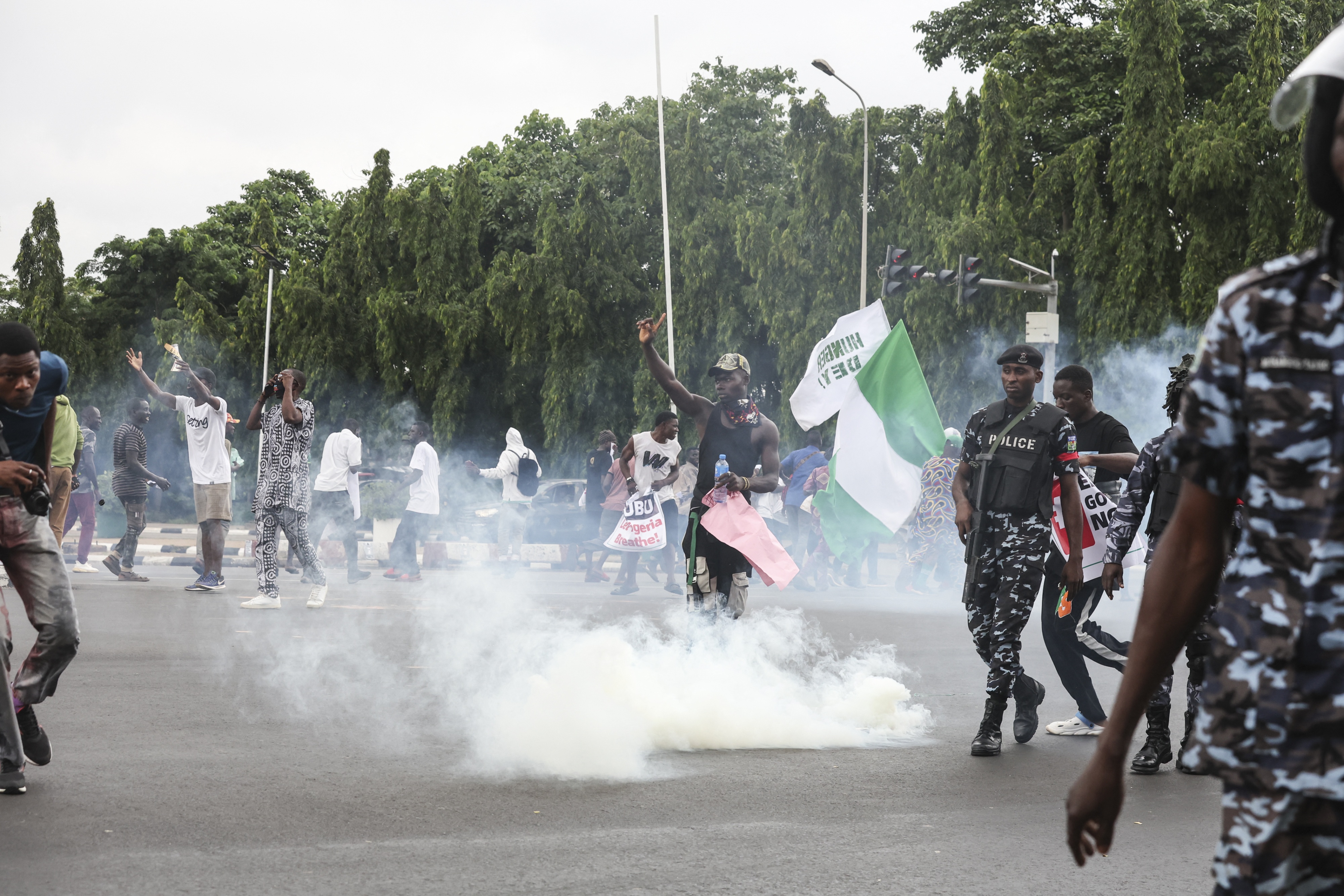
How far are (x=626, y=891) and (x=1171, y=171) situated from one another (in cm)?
2164

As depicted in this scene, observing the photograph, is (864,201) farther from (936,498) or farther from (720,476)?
(720,476)

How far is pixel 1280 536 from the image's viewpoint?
1.70 m

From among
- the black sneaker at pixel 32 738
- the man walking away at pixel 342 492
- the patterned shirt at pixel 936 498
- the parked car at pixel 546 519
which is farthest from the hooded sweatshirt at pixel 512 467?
the black sneaker at pixel 32 738

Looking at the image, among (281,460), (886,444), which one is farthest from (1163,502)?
(281,460)

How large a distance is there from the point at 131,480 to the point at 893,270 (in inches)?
501

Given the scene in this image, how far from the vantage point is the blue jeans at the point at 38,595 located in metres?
4.77

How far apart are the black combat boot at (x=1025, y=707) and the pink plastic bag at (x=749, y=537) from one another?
1.32m

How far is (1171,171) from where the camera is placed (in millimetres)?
22500

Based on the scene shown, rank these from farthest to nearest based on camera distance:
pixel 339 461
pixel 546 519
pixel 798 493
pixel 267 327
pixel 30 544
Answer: pixel 267 327
pixel 546 519
pixel 798 493
pixel 339 461
pixel 30 544

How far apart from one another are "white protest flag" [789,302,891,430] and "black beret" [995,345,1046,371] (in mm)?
5349

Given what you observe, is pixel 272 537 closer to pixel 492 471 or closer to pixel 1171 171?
pixel 492 471

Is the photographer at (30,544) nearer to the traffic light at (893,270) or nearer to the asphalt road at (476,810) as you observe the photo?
the asphalt road at (476,810)

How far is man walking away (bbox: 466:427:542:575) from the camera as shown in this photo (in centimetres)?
1580

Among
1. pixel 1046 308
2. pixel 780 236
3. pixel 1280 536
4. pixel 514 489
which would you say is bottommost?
pixel 514 489
